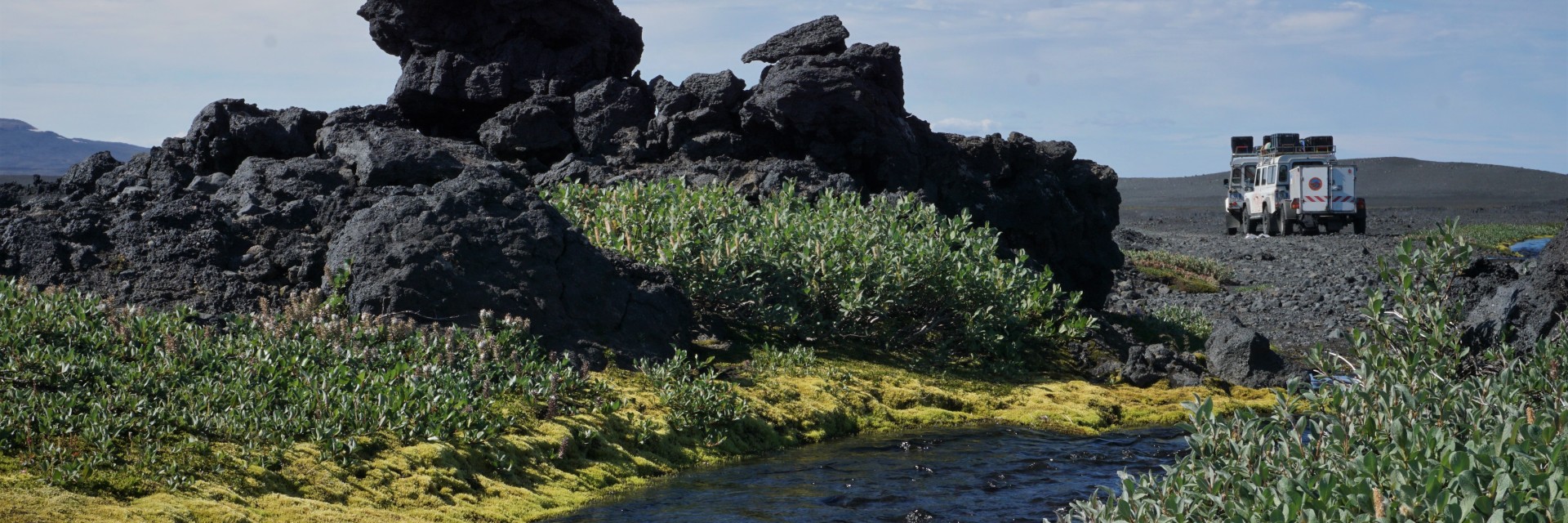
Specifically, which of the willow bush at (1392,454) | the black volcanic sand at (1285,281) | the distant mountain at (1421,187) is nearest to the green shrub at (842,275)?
the black volcanic sand at (1285,281)

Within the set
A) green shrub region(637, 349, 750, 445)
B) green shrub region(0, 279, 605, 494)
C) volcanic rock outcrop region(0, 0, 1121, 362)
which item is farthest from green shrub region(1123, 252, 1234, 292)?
green shrub region(0, 279, 605, 494)

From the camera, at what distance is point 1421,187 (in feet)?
356

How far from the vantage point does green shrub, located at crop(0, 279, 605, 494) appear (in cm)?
759

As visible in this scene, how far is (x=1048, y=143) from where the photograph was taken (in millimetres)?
22797

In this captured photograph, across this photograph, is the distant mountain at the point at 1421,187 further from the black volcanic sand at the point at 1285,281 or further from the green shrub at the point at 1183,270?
the green shrub at the point at 1183,270

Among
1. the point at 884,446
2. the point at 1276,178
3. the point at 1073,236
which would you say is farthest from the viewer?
the point at 1276,178

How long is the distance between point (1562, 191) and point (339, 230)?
110 m

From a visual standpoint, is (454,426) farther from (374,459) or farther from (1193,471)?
(1193,471)

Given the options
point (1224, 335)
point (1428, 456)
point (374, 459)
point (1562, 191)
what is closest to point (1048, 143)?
point (1224, 335)

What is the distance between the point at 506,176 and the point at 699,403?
760 cm

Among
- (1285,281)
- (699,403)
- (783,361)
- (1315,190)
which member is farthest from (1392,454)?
(1315,190)

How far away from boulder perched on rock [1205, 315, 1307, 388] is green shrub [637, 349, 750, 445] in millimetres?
6821

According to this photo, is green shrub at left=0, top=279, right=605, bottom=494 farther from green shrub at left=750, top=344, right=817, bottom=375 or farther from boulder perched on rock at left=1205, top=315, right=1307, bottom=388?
boulder perched on rock at left=1205, top=315, right=1307, bottom=388

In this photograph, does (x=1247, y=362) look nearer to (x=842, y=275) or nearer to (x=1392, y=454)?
(x=842, y=275)
